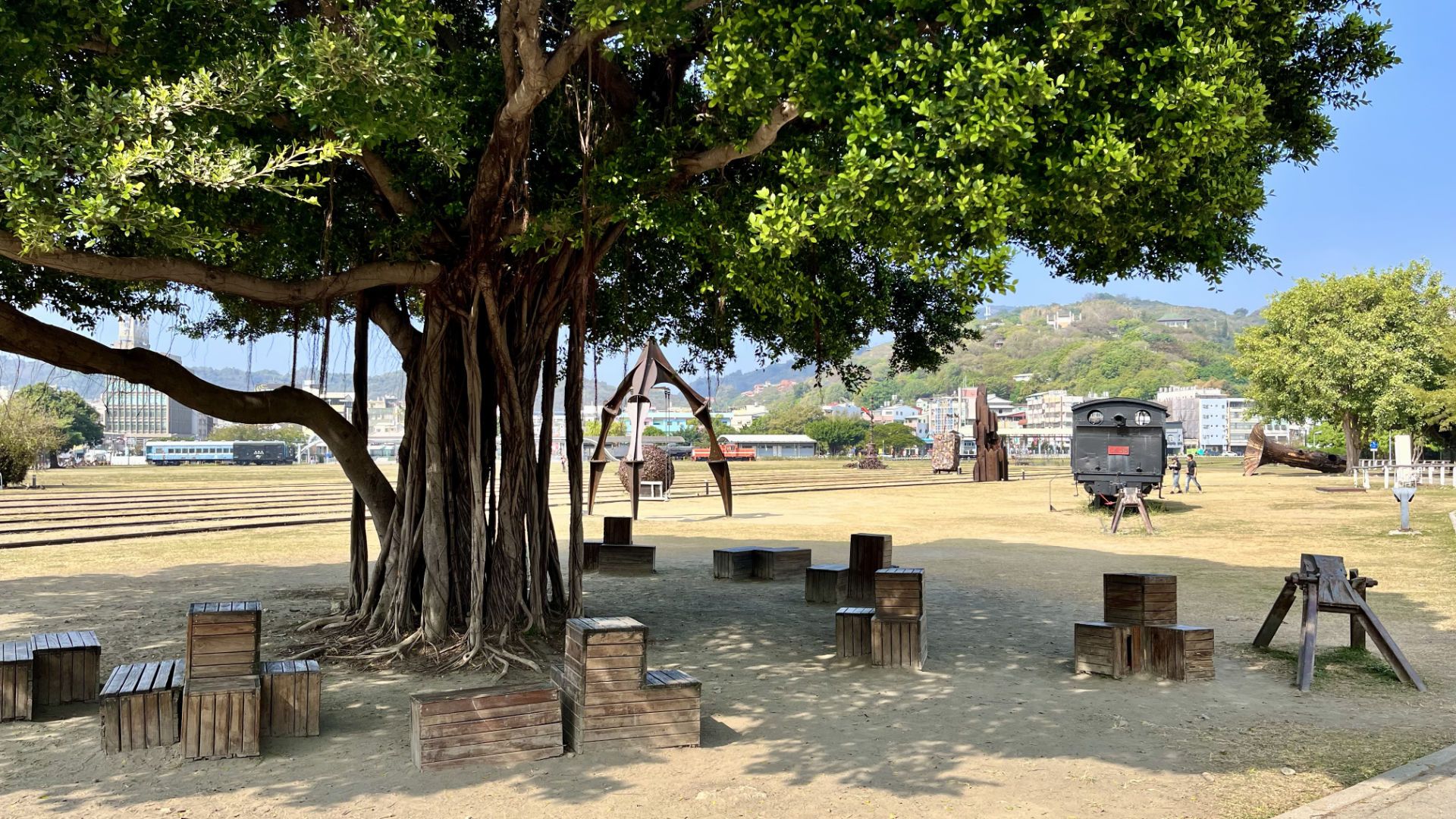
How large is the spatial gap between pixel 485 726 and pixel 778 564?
31.3 feet

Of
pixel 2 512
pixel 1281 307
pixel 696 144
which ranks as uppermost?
pixel 1281 307

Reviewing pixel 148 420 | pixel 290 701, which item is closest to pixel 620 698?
pixel 290 701

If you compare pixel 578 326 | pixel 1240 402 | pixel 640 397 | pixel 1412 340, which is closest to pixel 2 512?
pixel 640 397

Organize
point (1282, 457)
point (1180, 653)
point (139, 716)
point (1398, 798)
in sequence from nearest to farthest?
point (1398, 798) → point (139, 716) → point (1180, 653) → point (1282, 457)

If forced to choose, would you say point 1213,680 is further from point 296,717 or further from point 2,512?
point 2,512

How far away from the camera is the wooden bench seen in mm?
6609

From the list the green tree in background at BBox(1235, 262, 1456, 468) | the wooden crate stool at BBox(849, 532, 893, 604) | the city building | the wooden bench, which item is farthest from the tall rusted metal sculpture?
the city building

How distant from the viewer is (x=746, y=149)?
822cm

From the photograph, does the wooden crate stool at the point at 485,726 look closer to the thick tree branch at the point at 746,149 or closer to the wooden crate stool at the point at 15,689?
the wooden crate stool at the point at 15,689

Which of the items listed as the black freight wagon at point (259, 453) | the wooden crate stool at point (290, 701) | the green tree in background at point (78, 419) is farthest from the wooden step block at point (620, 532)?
the green tree in background at point (78, 419)

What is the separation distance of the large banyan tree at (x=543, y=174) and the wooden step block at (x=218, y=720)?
8.72 ft

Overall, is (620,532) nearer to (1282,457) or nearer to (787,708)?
(787,708)

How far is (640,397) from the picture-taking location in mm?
21359

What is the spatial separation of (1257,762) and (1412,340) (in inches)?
1948
